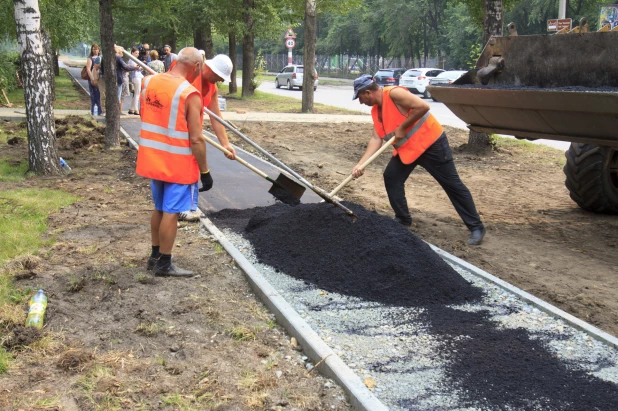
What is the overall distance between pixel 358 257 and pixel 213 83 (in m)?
2.02

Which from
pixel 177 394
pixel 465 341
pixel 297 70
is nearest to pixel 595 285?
pixel 465 341

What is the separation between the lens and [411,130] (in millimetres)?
→ 6621

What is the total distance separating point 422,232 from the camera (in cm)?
717

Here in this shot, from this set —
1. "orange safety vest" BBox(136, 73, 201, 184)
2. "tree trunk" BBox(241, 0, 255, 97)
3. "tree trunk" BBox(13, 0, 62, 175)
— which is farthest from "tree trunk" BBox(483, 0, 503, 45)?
"tree trunk" BBox(241, 0, 255, 97)

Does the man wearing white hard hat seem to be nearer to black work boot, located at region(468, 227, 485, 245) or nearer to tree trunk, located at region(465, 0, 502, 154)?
black work boot, located at region(468, 227, 485, 245)

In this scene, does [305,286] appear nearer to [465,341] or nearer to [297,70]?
[465,341]

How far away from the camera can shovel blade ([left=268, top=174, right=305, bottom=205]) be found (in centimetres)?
666

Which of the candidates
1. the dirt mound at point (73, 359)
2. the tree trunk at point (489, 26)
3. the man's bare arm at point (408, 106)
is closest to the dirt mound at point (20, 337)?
the dirt mound at point (73, 359)

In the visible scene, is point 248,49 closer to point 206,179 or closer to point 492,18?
point 492,18

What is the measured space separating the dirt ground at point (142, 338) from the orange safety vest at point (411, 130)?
197 cm

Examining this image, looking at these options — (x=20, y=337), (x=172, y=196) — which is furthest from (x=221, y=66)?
(x=20, y=337)

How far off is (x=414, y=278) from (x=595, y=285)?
1.66m

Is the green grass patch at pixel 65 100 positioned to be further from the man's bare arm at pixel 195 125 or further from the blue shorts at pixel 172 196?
the man's bare arm at pixel 195 125

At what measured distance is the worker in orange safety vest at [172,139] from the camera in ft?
16.4
